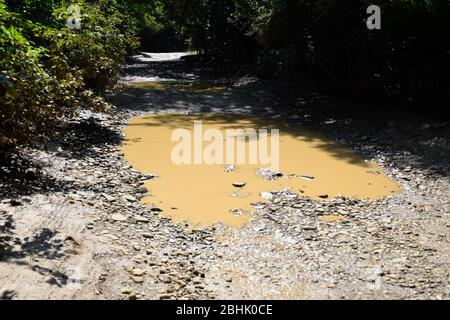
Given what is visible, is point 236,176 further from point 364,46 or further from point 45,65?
point 364,46

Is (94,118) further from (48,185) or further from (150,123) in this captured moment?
(48,185)

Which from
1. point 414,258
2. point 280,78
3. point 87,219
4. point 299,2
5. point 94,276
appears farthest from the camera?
point 280,78

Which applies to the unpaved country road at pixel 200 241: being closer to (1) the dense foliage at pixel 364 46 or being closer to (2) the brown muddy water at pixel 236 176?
(2) the brown muddy water at pixel 236 176

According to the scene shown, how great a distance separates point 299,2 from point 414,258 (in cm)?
1048

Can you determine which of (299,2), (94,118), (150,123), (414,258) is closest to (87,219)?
(414,258)

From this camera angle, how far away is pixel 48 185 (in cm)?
657

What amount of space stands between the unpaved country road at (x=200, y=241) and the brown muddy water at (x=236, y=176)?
296mm

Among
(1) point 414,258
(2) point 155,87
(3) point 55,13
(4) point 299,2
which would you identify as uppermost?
(4) point 299,2

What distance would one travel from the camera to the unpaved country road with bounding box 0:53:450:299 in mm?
4484

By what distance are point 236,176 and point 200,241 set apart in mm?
2638

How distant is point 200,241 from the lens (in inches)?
224

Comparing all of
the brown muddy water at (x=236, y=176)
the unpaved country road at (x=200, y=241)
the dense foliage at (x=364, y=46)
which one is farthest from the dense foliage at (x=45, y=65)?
the dense foliage at (x=364, y=46)

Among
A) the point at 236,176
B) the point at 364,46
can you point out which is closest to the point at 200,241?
the point at 236,176

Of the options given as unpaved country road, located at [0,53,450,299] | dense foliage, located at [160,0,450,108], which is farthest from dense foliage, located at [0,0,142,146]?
dense foliage, located at [160,0,450,108]
